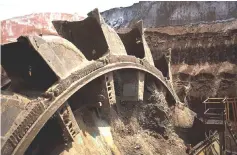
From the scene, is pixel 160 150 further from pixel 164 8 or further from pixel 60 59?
pixel 164 8

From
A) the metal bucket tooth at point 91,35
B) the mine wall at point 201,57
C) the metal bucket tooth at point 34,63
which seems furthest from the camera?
the mine wall at point 201,57

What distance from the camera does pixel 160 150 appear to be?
7953 millimetres

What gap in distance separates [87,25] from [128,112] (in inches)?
92.9

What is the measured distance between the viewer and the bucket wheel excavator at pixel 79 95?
4.87m

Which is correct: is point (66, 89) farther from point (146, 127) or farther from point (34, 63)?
point (146, 127)

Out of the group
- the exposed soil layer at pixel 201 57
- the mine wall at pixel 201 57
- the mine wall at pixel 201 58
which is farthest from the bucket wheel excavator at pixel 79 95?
the exposed soil layer at pixel 201 57

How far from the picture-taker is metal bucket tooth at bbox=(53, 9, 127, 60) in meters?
7.11

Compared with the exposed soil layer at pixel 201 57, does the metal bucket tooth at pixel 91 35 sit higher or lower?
higher

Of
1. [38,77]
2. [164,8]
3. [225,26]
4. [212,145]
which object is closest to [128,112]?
[38,77]

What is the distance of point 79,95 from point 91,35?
1.52m

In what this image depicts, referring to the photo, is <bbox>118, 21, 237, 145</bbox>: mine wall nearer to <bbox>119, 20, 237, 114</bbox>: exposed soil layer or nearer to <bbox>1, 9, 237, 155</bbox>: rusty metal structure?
<bbox>119, 20, 237, 114</bbox>: exposed soil layer

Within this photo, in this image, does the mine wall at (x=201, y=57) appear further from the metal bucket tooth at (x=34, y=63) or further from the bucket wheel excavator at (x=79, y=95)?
the metal bucket tooth at (x=34, y=63)

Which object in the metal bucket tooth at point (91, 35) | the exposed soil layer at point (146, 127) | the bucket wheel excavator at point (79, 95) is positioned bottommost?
the exposed soil layer at point (146, 127)

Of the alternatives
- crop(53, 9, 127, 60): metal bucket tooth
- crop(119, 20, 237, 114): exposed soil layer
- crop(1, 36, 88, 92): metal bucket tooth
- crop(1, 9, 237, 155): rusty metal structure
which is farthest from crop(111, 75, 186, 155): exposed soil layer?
crop(119, 20, 237, 114): exposed soil layer
